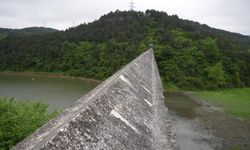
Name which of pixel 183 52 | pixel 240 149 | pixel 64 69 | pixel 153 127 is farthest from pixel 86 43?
pixel 153 127

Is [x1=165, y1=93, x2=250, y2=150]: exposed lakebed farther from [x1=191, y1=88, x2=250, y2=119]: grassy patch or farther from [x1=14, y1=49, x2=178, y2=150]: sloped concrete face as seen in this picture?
[x1=14, y1=49, x2=178, y2=150]: sloped concrete face

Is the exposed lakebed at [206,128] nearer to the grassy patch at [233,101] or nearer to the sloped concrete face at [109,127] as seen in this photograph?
the grassy patch at [233,101]

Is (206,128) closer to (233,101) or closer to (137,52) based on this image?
(233,101)

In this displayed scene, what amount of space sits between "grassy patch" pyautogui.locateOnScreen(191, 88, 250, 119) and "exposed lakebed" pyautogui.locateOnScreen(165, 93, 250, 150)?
1.45 metres

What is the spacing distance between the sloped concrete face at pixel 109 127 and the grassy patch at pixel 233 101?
2962cm

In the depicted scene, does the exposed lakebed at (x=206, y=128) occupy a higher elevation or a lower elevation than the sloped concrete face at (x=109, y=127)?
lower

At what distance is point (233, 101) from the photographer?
142ft

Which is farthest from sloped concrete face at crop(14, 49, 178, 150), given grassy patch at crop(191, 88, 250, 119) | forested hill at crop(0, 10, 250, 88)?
forested hill at crop(0, 10, 250, 88)

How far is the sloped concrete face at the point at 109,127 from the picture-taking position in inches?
156

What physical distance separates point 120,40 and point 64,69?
15.7m

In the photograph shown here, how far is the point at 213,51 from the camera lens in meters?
66.9

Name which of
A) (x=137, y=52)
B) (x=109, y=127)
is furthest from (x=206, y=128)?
(x=137, y=52)

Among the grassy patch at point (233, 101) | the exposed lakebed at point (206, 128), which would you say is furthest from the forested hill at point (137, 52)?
the exposed lakebed at point (206, 128)

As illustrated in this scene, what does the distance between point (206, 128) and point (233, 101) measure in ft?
51.0
